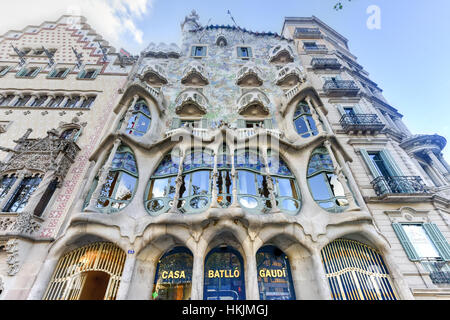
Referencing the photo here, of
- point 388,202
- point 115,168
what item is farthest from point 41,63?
point 388,202

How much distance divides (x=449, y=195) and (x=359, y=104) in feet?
26.4

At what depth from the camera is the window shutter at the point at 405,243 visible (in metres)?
9.36

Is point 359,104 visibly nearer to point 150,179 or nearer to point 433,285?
point 433,285

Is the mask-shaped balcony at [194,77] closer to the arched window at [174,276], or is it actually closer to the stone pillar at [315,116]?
the stone pillar at [315,116]

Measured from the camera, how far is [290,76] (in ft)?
55.4

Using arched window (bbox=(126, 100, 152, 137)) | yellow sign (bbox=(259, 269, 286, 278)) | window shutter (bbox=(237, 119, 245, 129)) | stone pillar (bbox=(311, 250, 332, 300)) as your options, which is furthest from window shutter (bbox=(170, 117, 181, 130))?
stone pillar (bbox=(311, 250, 332, 300))

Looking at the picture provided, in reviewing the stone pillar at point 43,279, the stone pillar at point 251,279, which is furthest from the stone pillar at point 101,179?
the stone pillar at point 251,279

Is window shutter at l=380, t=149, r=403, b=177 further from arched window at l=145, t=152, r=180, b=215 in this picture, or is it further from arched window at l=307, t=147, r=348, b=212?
arched window at l=145, t=152, r=180, b=215

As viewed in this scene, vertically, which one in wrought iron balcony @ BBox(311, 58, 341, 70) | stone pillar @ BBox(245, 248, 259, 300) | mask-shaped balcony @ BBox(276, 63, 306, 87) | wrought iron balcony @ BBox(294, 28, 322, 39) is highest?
wrought iron balcony @ BBox(294, 28, 322, 39)

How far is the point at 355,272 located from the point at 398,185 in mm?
5832

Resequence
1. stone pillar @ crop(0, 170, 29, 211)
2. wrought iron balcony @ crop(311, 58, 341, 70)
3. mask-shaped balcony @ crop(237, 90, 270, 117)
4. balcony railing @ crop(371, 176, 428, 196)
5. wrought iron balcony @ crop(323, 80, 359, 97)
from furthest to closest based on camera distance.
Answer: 1. wrought iron balcony @ crop(311, 58, 341, 70)
2. wrought iron balcony @ crop(323, 80, 359, 97)
3. mask-shaped balcony @ crop(237, 90, 270, 117)
4. balcony railing @ crop(371, 176, 428, 196)
5. stone pillar @ crop(0, 170, 29, 211)

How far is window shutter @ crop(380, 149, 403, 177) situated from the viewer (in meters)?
11.9

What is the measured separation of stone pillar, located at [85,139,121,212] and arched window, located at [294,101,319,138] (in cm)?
1131

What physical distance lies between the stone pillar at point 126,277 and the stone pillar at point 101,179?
283cm
